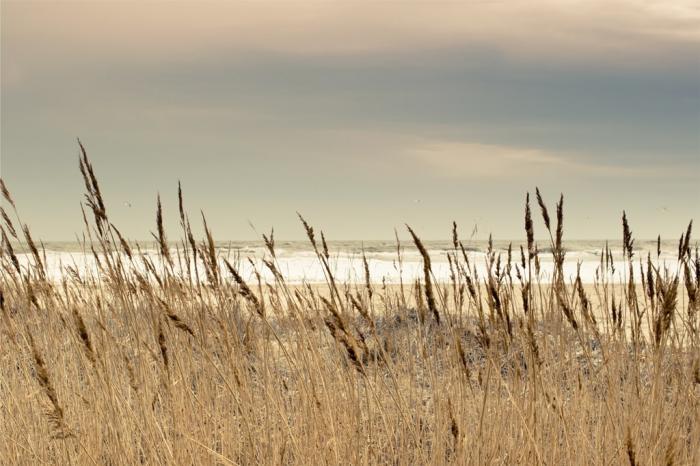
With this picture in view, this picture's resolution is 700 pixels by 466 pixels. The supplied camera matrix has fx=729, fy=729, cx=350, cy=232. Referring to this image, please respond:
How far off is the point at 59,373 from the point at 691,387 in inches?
117

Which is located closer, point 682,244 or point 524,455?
point 524,455

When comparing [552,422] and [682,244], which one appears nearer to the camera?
[552,422]

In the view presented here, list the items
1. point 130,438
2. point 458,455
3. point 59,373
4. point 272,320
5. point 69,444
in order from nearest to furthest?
point 458,455, point 130,438, point 69,444, point 59,373, point 272,320

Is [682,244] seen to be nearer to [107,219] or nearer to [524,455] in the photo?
[524,455]

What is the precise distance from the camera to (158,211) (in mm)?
2514

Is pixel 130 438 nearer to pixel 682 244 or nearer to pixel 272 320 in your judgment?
pixel 682 244

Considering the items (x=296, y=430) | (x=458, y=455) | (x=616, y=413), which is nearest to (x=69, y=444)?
(x=296, y=430)

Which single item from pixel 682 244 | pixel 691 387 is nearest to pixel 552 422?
pixel 691 387

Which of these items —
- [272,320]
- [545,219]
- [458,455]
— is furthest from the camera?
[272,320]

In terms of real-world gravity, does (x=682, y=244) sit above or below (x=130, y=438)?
above

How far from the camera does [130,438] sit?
2.65 metres

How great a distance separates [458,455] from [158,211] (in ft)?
4.19

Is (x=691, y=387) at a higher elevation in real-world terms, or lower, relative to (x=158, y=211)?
lower

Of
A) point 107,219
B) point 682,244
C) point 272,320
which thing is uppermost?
point 107,219
